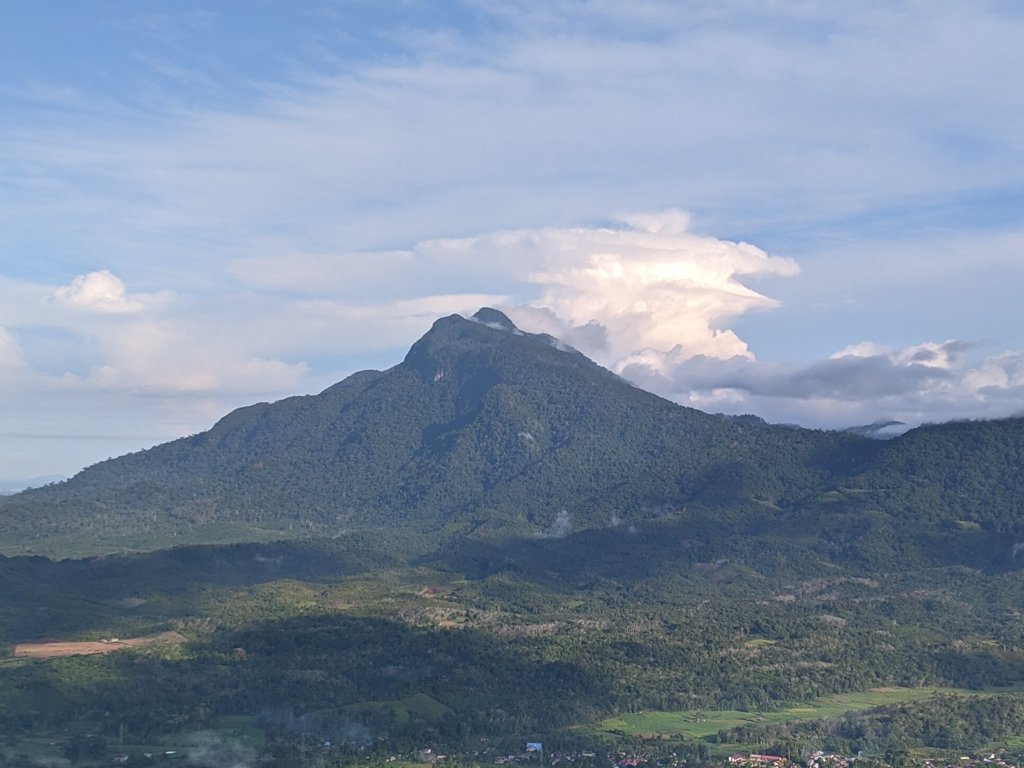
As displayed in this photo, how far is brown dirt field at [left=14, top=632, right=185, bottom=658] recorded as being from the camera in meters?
148

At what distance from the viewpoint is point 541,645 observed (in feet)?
513

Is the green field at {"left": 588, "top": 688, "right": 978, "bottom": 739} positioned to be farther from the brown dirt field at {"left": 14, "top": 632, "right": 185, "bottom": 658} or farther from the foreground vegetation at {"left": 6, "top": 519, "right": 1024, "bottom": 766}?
the brown dirt field at {"left": 14, "top": 632, "right": 185, "bottom": 658}

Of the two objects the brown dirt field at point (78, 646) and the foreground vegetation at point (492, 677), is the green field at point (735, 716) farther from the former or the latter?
the brown dirt field at point (78, 646)

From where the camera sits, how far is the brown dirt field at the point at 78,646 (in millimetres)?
148250

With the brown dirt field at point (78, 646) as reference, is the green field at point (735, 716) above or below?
below

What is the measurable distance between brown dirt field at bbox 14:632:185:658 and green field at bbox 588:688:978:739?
56.5 m

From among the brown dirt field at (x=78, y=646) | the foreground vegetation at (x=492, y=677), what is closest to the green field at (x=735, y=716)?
the foreground vegetation at (x=492, y=677)

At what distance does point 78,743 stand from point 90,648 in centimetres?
3955

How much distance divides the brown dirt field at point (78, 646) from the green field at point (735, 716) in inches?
2226

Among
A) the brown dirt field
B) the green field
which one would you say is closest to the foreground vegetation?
the green field

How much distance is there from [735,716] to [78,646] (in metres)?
73.3

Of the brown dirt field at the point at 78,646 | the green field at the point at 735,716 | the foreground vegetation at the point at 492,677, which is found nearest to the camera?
the foreground vegetation at the point at 492,677

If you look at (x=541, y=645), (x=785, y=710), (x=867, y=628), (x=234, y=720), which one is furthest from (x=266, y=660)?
(x=867, y=628)

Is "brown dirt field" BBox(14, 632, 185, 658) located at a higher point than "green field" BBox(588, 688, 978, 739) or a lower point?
higher
